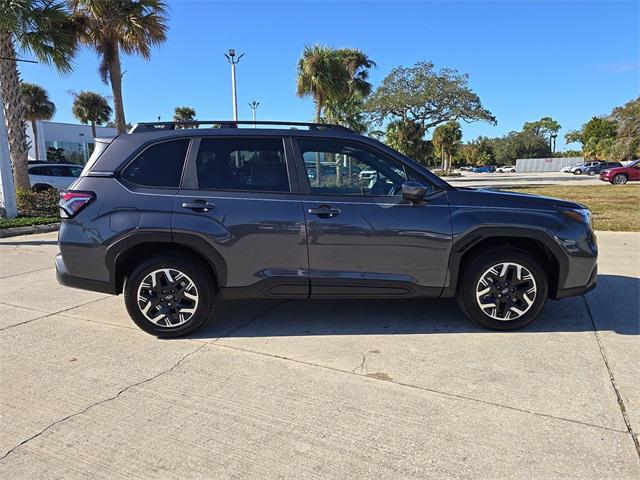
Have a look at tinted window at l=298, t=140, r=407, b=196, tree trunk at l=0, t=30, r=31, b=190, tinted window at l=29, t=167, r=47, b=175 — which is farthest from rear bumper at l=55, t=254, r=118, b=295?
tinted window at l=29, t=167, r=47, b=175

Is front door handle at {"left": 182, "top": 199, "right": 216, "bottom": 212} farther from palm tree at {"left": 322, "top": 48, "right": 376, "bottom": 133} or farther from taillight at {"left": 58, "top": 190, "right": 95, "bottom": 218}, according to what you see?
palm tree at {"left": 322, "top": 48, "right": 376, "bottom": 133}

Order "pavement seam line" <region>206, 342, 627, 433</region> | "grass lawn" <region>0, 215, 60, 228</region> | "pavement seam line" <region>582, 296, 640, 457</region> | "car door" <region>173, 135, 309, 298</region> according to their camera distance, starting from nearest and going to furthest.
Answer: "pavement seam line" <region>582, 296, 640, 457</region> < "pavement seam line" <region>206, 342, 627, 433</region> < "car door" <region>173, 135, 309, 298</region> < "grass lawn" <region>0, 215, 60, 228</region>

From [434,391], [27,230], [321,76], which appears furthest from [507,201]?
[321,76]

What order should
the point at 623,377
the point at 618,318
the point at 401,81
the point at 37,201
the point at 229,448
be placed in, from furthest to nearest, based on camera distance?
the point at 401,81 < the point at 37,201 < the point at 618,318 < the point at 623,377 < the point at 229,448

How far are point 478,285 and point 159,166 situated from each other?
10.00 ft

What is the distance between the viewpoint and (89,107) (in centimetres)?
4141

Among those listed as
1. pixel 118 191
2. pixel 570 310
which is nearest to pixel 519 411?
pixel 570 310

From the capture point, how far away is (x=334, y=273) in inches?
159

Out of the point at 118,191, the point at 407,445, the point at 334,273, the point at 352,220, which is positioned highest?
the point at 118,191

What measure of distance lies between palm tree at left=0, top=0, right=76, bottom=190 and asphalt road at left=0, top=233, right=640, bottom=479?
10170 millimetres

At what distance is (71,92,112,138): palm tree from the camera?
41.2 m

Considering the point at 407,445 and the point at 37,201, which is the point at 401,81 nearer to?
the point at 37,201

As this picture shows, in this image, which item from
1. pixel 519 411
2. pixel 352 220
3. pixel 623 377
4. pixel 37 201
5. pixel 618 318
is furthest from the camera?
pixel 37 201

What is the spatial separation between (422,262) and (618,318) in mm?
2200
